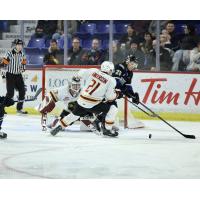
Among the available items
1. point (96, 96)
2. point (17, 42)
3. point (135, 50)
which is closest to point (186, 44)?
point (135, 50)

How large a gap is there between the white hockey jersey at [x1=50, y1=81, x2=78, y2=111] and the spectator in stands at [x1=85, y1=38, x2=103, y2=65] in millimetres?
300

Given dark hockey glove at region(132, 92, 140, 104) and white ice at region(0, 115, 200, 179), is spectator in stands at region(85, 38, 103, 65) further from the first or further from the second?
white ice at region(0, 115, 200, 179)

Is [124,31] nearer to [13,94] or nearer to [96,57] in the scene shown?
[96,57]

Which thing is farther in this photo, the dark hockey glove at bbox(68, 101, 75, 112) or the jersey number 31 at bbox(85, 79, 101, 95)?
the dark hockey glove at bbox(68, 101, 75, 112)

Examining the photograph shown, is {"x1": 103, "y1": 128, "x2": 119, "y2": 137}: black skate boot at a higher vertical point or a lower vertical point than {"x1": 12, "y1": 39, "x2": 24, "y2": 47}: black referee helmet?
lower

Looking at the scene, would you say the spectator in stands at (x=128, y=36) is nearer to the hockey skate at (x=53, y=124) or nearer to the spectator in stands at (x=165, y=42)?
the spectator in stands at (x=165, y=42)

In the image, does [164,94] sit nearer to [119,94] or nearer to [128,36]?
[128,36]

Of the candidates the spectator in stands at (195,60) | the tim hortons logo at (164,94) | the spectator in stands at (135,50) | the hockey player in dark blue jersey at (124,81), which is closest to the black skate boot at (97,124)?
the hockey player in dark blue jersey at (124,81)

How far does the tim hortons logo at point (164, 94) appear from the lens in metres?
5.78

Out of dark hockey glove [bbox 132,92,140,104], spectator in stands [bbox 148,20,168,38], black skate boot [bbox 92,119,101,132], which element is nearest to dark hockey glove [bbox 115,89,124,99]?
dark hockey glove [bbox 132,92,140,104]

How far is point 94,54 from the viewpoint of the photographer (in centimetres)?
541

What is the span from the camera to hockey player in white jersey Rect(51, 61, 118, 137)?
4.87 metres

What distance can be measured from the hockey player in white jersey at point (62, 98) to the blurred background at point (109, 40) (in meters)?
0.33

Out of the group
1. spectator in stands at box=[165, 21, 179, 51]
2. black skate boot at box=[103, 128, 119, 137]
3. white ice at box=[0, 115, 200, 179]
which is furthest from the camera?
spectator in stands at box=[165, 21, 179, 51]
